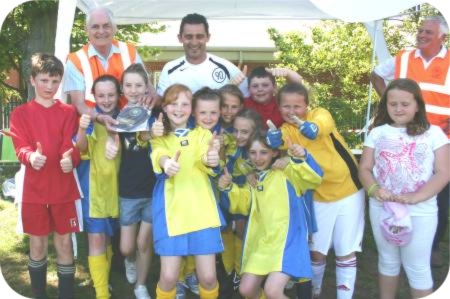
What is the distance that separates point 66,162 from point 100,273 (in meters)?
0.90

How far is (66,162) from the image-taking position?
327cm

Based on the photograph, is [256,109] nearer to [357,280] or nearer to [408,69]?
[408,69]

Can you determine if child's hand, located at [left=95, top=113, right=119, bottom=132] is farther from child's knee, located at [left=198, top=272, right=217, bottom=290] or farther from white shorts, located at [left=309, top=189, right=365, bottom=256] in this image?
white shorts, located at [left=309, top=189, right=365, bottom=256]

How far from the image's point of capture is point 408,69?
4.18m

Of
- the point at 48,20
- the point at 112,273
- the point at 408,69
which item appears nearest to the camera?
the point at 408,69

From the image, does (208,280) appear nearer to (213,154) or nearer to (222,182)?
(222,182)

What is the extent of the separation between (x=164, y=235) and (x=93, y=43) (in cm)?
166

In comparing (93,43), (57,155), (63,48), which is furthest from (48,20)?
(57,155)

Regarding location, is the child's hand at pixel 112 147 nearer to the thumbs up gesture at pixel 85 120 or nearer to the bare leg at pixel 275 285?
the thumbs up gesture at pixel 85 120

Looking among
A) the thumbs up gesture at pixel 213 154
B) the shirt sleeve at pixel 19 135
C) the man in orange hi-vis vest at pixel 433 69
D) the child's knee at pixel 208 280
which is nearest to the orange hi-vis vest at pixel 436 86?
the man in orange hi-vis vest at pixel 433 69

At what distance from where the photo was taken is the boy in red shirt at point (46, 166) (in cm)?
332

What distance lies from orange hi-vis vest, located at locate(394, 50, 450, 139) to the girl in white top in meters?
0.84

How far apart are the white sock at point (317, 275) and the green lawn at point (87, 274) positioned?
195 millimetres

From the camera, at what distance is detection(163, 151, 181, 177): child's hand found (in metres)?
3.05
